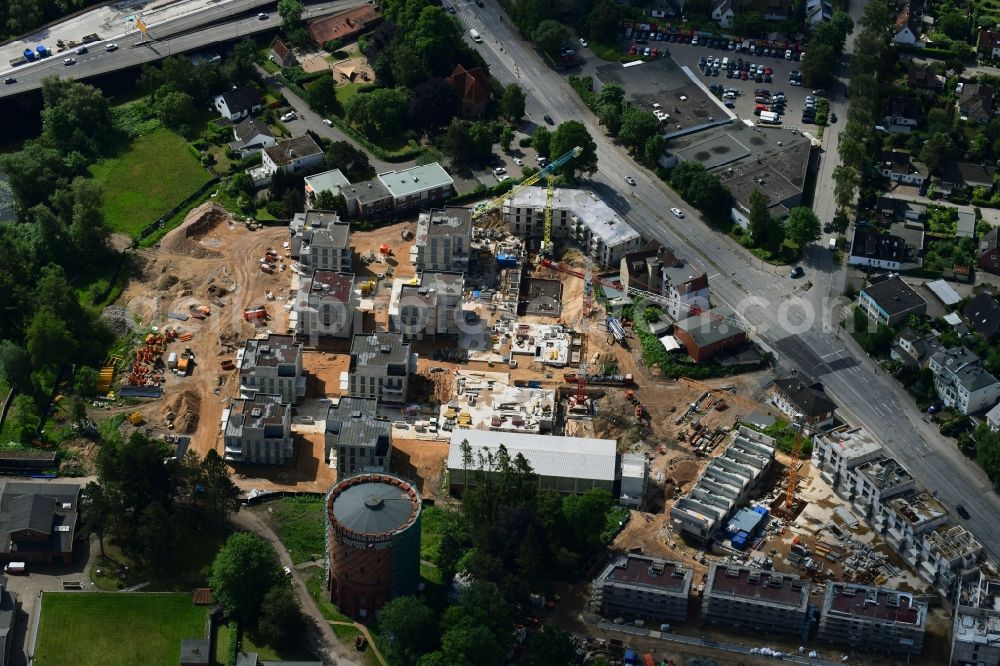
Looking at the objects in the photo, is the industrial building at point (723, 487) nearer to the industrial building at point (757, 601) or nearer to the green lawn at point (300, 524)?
the industrial building at point (757, 601)

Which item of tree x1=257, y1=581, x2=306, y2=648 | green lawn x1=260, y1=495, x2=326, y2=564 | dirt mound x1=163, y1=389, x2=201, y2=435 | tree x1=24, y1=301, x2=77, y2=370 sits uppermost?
tree x1=24, y1=301, x2=77, y2=370

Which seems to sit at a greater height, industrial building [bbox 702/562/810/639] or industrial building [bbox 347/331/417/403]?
industrial building [bbox 347/331/417/403]

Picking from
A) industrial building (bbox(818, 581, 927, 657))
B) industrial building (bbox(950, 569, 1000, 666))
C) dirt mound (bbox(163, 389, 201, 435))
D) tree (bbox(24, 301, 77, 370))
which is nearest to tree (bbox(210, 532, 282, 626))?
dirt mound (bbox(163, 389, 201, 435))

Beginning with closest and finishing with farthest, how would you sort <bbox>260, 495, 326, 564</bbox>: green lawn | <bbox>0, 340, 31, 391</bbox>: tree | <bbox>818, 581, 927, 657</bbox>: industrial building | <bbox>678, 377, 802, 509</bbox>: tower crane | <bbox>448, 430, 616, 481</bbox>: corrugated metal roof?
1. <bbox>818, 581, 927, 657</bbox>: industrial building
2. <bbox>260, 495, 326, 564</bbox>: green lawn
3. <bbox>448, 430, 616, 481</bbox>: corrugated metal roof
4. <bbox>678, 377, 802, 509</bbox>: tower crane
5. <bbox>0, 340, 31, 391</bbox>: tree

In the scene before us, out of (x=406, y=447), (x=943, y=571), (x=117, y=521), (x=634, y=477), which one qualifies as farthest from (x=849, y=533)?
(x=117, y=521)

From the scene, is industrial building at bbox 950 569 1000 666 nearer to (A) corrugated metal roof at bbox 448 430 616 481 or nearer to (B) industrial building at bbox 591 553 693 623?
(B) industrial building at bbox 591 553 693 623

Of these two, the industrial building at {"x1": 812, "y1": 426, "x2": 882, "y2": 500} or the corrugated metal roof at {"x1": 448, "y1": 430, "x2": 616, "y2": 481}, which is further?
the corrugated metal roof at {"x1": 448, "y1": 430, "x2": 616, "y2": 481}

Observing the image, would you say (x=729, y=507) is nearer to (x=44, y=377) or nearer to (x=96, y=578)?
(x=96, y=578)

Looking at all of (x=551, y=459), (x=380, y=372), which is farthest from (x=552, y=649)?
(x=380, y=372)
